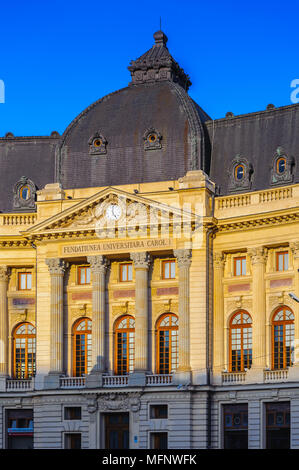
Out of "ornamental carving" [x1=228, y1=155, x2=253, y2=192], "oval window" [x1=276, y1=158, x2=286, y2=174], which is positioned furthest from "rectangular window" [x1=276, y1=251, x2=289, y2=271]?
"oval window" [x1=276, y1=158, x2=286, y2=174]

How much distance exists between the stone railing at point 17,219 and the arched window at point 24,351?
6.76 m

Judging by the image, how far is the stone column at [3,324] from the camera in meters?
85.9

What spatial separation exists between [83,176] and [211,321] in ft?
43.4

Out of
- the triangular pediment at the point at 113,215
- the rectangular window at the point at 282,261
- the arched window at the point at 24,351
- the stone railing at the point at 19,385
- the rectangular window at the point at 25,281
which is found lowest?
the stone railing at the point at 19,385

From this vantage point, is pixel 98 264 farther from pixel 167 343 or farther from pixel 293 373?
pixel 293 373

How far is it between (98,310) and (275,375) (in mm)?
12092

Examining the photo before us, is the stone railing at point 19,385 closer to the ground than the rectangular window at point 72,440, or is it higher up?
higher up

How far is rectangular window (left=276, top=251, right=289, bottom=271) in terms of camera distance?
8006 cm

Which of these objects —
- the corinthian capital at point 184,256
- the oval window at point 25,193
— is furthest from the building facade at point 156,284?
the oval window at point 25,193

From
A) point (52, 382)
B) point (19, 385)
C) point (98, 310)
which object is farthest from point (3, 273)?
point (52, 382)

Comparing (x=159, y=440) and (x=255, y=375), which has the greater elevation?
(x=255, y=375)

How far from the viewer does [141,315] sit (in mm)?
81812

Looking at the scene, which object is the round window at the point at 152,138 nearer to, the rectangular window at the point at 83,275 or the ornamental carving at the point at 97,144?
the ornamental carving at the point at 97,144

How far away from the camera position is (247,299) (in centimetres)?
8125
